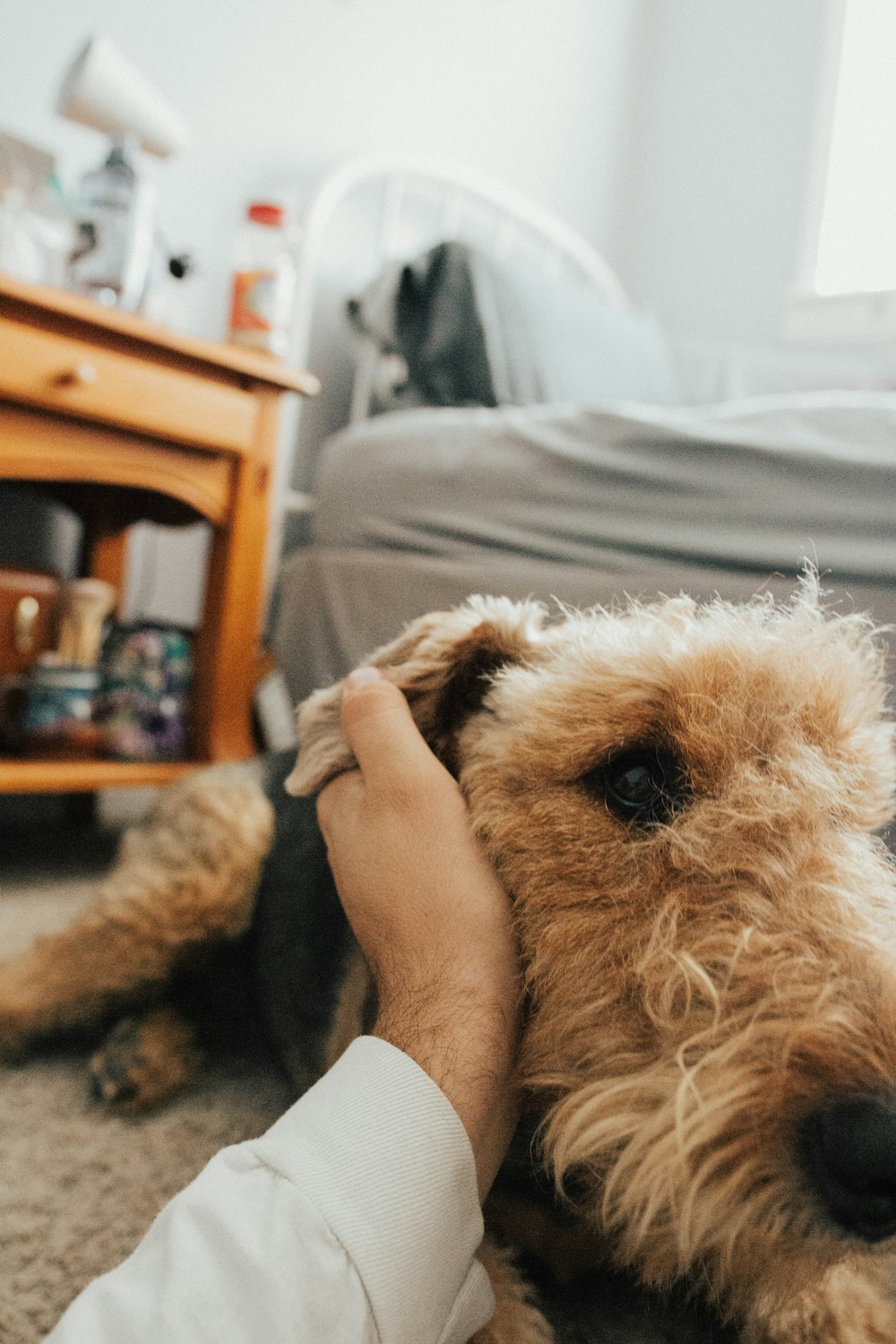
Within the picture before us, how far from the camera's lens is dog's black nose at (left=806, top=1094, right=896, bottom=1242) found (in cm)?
52

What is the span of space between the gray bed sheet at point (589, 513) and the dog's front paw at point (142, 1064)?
82 cm

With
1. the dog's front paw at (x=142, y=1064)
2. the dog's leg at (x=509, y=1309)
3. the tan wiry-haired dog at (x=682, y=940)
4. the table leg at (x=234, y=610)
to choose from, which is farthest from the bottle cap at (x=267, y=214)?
the dog's leg at (x=509, y=1309)

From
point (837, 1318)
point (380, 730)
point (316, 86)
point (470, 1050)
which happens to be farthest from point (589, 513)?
point (316, 86)

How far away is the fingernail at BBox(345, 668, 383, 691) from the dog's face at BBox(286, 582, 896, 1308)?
0.02m

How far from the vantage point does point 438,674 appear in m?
1.00

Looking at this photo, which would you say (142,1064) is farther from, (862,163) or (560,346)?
(862,163)

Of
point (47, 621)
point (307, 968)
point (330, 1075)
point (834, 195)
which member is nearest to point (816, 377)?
point (834, 195)

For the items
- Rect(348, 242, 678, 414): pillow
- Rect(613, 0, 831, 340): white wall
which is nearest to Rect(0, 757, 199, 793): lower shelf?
Rect(348, 242, 678, 414): pillow

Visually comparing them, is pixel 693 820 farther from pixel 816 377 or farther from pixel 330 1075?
pixel 816 377

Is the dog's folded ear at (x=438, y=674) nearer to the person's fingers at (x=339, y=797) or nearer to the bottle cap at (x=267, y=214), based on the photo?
the person's fingers at (x=339, y=797)

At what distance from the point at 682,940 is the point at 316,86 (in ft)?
10.9

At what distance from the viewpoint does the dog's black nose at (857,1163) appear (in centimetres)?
52

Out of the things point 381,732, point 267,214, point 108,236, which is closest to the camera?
point 381,732

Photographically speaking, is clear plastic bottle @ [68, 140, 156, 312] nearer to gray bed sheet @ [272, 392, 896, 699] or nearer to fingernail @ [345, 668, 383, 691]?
gray bed sheet @ [272, 392, 896, 699]
